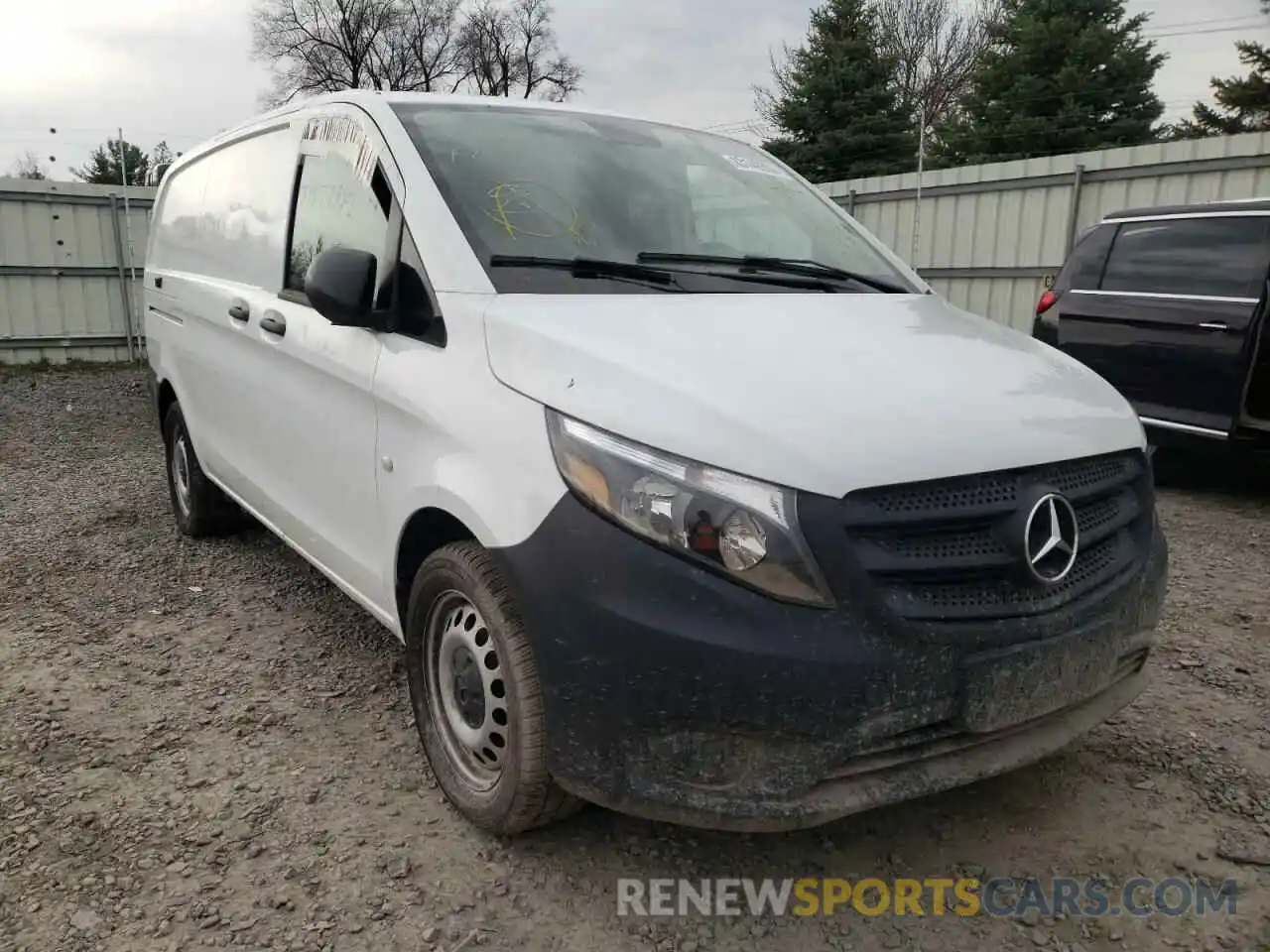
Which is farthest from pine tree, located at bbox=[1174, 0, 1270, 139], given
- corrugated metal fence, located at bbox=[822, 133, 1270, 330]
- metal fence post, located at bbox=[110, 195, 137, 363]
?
metal fence post, located at bbox=[110, 195, 137, 363]

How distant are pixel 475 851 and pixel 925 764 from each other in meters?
1.12

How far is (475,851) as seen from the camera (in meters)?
2.43

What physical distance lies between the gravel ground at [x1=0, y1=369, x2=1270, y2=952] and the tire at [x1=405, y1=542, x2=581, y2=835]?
0.16 m

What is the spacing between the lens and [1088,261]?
647 centimetres

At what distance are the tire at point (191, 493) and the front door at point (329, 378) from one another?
4.81 ft

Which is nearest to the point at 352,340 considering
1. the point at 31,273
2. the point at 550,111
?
the point at 550,111

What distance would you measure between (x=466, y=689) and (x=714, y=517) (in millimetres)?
912

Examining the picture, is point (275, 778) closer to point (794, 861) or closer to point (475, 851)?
point (475, 851)

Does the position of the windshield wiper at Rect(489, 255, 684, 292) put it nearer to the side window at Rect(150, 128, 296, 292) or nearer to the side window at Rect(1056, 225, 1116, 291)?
the side window at Rect(150, 128, 296, 292)

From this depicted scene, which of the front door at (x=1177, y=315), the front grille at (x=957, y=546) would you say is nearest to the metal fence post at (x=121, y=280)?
the front door at (x=1177, y=315)

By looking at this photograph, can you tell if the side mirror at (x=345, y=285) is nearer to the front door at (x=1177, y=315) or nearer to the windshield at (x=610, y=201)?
the windshield at (x=610, y=201)

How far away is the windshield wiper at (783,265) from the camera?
9.25 ft

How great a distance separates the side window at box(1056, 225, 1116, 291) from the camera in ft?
21.0

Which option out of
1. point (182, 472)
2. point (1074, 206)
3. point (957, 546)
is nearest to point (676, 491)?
point (957, 546)
